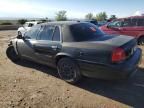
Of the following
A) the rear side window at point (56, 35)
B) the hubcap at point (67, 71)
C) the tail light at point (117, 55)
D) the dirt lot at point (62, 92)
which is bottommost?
the dirt lot at point (62, 92)

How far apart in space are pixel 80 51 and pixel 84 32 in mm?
758


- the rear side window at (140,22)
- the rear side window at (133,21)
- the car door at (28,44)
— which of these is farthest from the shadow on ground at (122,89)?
the rear side window at (133,21)

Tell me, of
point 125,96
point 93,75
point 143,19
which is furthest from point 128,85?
point 143,19

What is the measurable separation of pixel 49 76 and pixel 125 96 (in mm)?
2360

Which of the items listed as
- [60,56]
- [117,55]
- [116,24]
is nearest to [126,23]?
[116,24]

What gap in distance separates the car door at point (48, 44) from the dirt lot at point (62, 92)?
1.87 ft

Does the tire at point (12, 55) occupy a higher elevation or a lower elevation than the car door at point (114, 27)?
lower

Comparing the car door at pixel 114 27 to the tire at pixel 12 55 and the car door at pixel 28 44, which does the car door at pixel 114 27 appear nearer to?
the tire at pixel 12 55

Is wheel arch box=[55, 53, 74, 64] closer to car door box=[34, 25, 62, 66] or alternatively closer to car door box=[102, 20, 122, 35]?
car door box=[34, 25, 62, 66]

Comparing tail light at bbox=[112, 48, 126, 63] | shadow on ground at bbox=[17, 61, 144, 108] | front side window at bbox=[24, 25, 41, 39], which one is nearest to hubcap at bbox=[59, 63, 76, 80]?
shadow on ground at bbox=[17, 61, 144, 108]

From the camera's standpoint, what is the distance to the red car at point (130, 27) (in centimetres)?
1035

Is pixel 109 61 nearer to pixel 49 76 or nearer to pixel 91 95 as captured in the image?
pixel 91 95

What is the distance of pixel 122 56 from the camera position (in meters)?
4.32

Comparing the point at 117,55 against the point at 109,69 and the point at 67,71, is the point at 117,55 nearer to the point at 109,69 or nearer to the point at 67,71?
the point at 109,69
